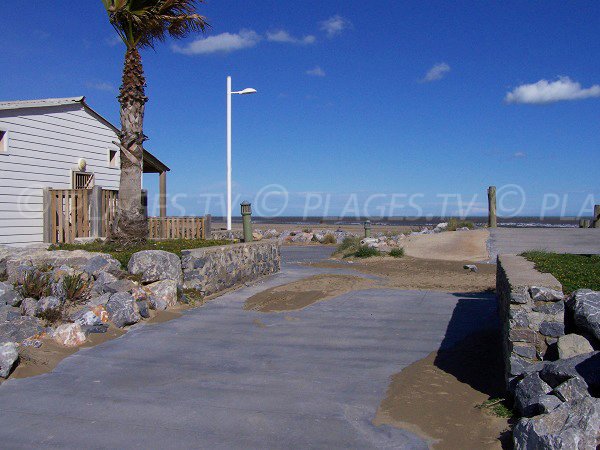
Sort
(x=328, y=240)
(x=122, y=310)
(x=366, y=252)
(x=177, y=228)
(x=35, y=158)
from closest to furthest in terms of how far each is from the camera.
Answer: (x=122, y=310)
(x=35, y=158)
(x=177, y=228)
(x=366, y=252)
(x=328, y=240)

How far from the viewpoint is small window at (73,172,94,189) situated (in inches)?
635

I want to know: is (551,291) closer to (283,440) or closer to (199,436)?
(283,440)

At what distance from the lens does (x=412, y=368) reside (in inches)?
270

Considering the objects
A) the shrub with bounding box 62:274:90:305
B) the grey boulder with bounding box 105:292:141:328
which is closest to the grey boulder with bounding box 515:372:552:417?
the grey boulder with bounding box 105:292:141:328

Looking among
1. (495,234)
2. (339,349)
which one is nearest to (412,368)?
(339,349)

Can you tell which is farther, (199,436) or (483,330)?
(483,330)

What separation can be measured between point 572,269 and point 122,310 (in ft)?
21.9

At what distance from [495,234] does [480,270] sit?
25.2 feet

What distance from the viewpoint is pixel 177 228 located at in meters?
16.3

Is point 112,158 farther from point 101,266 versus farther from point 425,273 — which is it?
point 425,273

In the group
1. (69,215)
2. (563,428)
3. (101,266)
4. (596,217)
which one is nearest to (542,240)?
(596,217)

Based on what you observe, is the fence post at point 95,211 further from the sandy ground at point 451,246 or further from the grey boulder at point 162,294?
the sandy ground at point 451,246

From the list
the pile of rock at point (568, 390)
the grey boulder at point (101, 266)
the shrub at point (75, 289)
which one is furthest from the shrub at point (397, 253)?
the pile of rock at point (568, 390)

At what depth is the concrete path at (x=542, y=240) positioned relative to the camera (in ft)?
63.4
